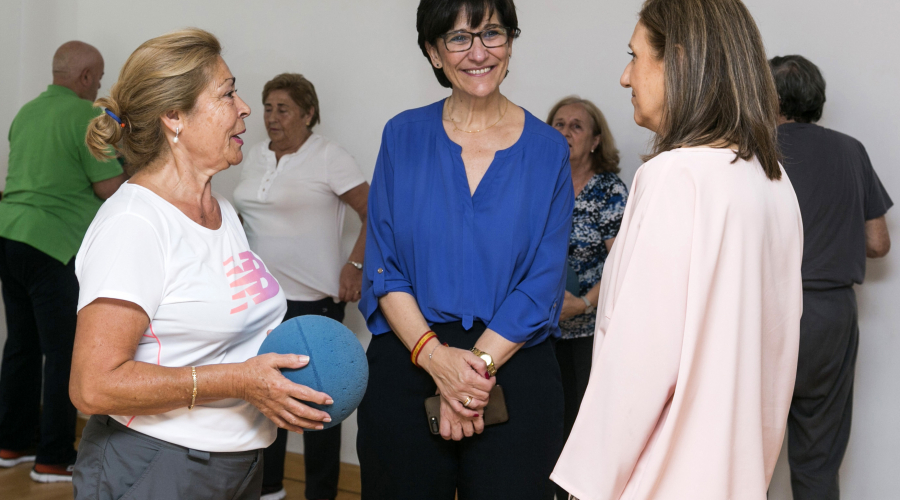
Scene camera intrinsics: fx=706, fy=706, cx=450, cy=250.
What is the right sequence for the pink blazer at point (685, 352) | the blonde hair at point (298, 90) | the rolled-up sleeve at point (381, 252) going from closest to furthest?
1. the pink blazer at point (685, 352)
2. the rolled-up sleeve at point (381, 252)
3. the blonde hair at point (298, 90)

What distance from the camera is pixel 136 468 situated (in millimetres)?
1474

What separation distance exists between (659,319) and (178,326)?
3.16 ft

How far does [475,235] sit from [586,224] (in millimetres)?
1477

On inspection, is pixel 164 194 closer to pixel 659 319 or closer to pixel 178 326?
pixel 178 326

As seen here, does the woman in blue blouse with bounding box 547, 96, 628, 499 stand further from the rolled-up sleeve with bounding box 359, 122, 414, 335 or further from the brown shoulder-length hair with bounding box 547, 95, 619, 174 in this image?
the rolled-up sleeve with bounding box 359, 122, 414, 335

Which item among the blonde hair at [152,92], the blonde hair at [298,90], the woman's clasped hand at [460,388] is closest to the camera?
the blonde hair at [152,92]

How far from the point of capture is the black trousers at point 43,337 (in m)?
3.50

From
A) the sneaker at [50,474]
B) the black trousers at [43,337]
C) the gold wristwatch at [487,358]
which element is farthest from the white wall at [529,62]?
the gold wristwatch at [487,358]

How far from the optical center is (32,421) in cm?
381

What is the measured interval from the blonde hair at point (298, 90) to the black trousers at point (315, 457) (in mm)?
1003

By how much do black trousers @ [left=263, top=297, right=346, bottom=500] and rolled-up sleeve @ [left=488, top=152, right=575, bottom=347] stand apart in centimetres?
181

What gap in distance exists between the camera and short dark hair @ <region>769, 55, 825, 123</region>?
2.78 metres

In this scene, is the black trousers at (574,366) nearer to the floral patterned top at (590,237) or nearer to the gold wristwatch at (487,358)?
the floral patterned top at (590,237)

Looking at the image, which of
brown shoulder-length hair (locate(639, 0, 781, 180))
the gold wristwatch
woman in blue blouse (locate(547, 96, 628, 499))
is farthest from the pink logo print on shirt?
woman in blue blouse (locate(547, 96, 628, 499))
